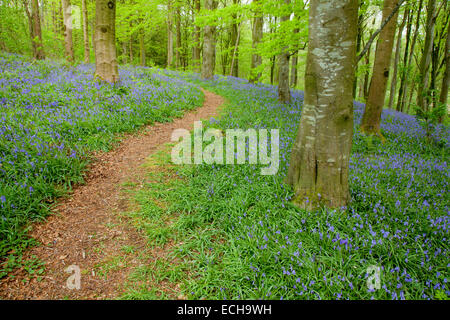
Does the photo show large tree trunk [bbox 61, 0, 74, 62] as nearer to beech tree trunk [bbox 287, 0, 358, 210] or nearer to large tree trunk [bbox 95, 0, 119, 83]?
large tree trunk [bbox 95, 0, 119, 83]

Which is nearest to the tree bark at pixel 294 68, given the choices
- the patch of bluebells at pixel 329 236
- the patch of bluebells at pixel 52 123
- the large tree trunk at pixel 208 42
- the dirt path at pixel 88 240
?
the large tree trunk at pixel 208 42

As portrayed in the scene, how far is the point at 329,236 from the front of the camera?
118 inches

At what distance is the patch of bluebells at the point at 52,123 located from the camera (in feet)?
12.2

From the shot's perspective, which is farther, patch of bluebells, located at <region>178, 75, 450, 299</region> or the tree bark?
the tree bark

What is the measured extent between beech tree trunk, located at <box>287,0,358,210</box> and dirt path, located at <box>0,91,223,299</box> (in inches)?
113

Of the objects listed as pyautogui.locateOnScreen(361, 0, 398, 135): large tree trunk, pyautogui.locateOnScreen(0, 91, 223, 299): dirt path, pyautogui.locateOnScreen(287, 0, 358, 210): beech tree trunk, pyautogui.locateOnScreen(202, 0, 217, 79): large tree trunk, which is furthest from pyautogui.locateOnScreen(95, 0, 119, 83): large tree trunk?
pyautogui.locateOnScreen(361, 0, 398, 135): large tree trunk

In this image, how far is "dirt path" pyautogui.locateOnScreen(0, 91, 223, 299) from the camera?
8.86 feet

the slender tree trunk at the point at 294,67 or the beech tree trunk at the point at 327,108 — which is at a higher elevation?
the slender tree trunk at the point at 294,67

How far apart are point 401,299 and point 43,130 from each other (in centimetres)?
745

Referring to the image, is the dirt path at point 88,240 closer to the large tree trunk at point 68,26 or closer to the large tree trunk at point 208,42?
the large tree trunk at point 68,26

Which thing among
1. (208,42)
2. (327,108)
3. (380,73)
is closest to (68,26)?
(208,42)

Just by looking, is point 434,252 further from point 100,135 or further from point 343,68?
point 100,135

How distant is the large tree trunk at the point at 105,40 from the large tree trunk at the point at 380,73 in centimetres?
997

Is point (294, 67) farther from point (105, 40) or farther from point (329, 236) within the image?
point (329, 236)
